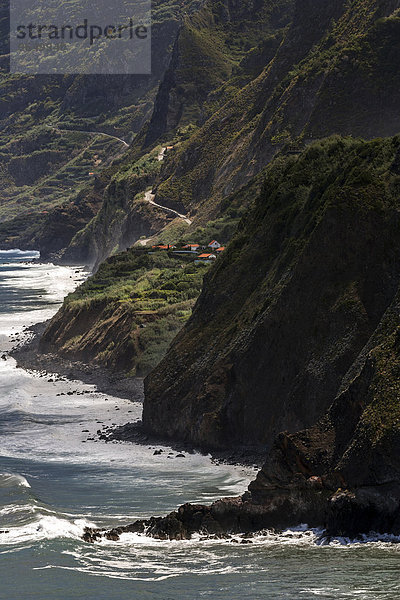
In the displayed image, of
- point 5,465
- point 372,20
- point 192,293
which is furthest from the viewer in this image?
point 372,20

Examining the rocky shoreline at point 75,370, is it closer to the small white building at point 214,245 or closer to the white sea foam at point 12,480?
the white sea foam at point 12,480

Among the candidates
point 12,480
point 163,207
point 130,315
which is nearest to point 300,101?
point 163,207

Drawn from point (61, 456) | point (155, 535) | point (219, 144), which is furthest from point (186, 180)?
point (155, 535)

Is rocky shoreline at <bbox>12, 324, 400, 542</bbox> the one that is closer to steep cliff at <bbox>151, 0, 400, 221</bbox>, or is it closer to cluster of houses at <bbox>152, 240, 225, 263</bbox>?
cluster of houses at <bbox>152, 240, 225, 263</bbox>

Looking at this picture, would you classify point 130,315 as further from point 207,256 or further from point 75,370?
point 207,256

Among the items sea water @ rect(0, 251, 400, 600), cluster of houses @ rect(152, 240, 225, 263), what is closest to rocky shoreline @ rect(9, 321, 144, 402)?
sea water @ rect(0, 251, 400, 600)

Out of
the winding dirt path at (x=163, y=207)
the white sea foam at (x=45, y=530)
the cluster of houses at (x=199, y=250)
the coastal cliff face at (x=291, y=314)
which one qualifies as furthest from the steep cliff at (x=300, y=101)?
the white sea foam at (x=45, y=530)

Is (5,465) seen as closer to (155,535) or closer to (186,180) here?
(155,535)
